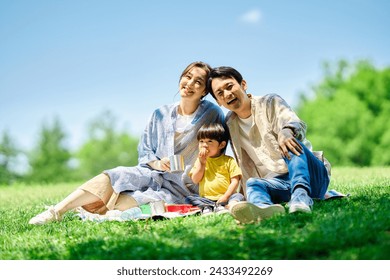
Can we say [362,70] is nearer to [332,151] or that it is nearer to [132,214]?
[332,151]

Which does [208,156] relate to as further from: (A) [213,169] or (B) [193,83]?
(B) [193,83]

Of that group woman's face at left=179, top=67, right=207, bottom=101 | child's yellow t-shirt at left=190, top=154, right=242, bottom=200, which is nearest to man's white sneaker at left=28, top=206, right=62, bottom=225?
child's yellow t-shirt at left=190, top=154, right=242, bottom=200

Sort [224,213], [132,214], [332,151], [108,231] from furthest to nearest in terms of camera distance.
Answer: [332,151] → [132,214] → [224,213] → [108,231]

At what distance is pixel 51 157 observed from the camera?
124 ft

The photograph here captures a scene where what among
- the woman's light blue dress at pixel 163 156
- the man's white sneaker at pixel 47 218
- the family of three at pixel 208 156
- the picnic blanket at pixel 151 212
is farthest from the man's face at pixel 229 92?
the man's white sneaker at pixel 47 218

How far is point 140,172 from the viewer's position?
17.2 feet

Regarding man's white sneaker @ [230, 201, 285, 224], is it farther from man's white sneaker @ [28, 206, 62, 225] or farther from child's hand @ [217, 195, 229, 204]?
man's white sneaker @ [28, 206, 62, 225]

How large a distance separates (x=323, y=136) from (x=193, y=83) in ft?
76.9

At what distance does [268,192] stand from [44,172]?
1343 inches

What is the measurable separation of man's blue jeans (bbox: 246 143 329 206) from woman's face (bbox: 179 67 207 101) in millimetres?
1383

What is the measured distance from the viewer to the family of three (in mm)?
4711

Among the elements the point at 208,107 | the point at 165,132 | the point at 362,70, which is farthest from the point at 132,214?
the point at 362,70

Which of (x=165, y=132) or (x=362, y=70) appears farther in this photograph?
(x=362, y=70)
